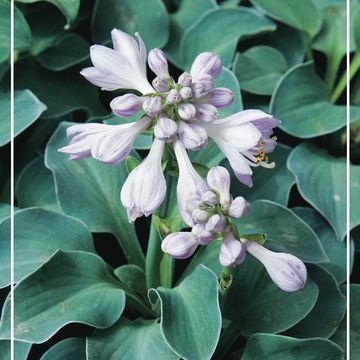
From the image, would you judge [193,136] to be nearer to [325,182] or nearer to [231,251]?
[231,251]

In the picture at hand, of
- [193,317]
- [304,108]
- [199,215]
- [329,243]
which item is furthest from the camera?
[304,108]

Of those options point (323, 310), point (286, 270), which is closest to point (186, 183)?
point (286, 270)

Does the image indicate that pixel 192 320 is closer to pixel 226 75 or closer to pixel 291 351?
pixel 291 351

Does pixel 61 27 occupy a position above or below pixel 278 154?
above

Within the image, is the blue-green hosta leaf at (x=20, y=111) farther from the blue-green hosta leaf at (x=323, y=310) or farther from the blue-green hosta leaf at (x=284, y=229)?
the blue-green hosta leaf at (x=323, y=310)

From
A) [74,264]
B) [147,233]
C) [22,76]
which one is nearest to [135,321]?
[74,264]
